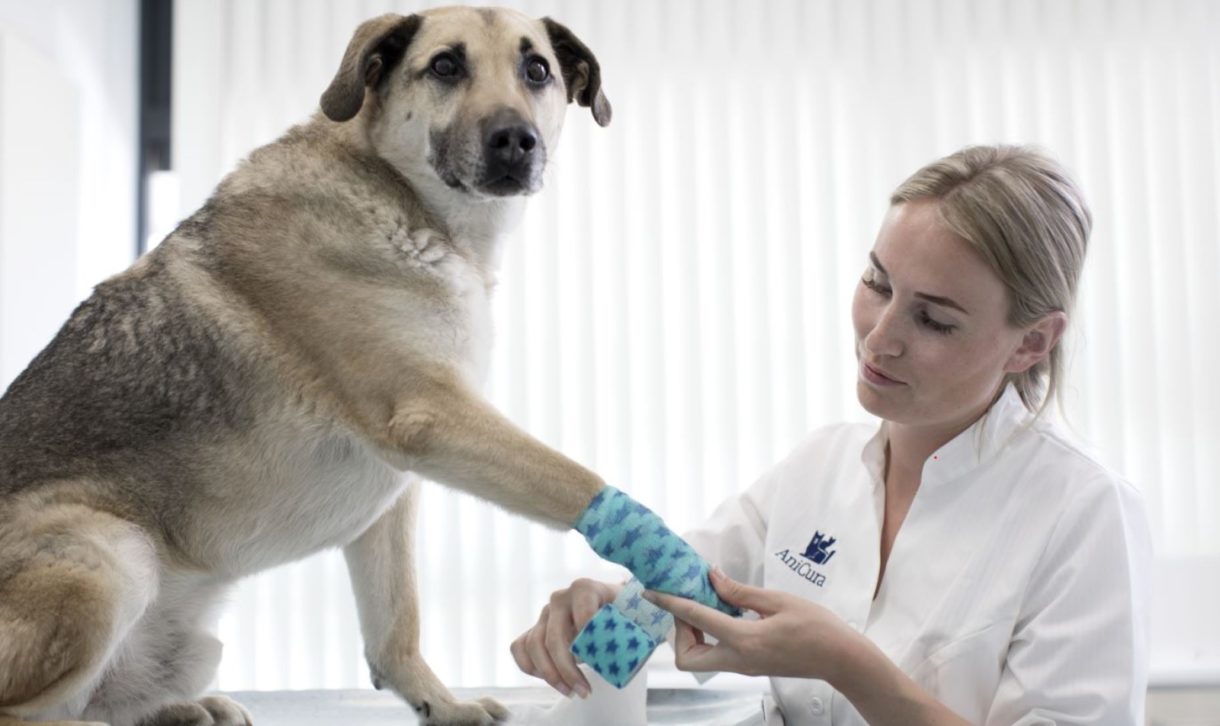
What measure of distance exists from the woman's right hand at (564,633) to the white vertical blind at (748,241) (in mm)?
2451

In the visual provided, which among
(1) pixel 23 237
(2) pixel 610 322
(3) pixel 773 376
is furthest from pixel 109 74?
(3) pixel 773 376

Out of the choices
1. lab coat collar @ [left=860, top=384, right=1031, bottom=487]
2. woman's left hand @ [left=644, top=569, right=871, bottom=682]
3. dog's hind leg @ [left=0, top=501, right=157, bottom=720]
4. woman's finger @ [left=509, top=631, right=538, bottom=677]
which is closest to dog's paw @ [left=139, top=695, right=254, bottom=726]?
dog's hind leg @ [left=0, top=501, right=157, bottom=720]

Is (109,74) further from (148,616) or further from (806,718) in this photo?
(806,718)

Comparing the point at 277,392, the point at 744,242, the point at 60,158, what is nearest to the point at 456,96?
the point at 277,392

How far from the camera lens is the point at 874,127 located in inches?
163

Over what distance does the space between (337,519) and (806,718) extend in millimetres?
797

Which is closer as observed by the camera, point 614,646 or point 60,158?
point 614,646

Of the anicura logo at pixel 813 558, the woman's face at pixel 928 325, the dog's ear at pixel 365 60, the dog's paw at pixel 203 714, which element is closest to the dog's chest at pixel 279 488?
the dog's paw at pixel 203 714

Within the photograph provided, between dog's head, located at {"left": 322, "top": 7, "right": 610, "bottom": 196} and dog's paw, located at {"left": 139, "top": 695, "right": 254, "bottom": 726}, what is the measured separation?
0.93 meters

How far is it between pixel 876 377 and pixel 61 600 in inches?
46.6

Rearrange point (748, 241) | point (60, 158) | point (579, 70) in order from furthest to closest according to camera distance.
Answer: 1. point (748, 241)
2. point (60, 158)
3. point (579, 70)

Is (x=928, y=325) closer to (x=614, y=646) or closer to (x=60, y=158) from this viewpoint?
(x=614, y=646)

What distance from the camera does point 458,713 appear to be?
1814 mm

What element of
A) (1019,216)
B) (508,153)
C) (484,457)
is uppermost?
(508,153)
